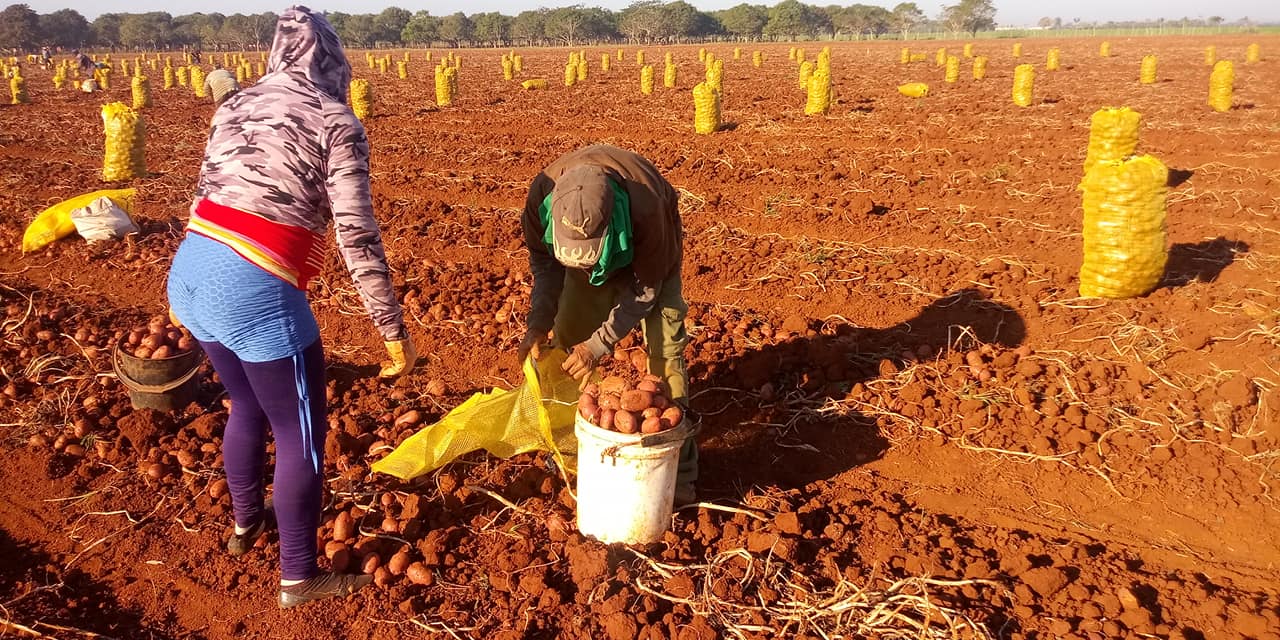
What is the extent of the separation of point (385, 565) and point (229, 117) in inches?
62.2

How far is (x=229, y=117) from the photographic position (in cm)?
213

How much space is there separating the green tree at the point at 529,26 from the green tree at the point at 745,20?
20922 mm

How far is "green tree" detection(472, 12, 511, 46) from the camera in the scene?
268 feet

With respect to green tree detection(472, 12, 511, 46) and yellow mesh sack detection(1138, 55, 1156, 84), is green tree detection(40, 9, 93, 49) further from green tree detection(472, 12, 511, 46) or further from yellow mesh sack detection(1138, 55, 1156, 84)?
yellow mesh sack detection(1138, 55, 1156, 84)

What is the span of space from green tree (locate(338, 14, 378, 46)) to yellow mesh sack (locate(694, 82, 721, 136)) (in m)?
74.6

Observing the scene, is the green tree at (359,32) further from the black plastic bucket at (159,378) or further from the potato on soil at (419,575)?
the potato on soil at (419,575)

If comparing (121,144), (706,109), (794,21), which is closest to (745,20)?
(794,21)

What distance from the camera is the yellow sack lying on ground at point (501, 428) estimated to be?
2.97 metres

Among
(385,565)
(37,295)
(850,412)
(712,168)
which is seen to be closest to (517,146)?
(712,168)

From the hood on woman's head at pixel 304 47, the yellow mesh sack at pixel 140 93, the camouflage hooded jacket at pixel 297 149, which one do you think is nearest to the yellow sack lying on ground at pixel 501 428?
the camouflage hooded jacket at pixel 297 149

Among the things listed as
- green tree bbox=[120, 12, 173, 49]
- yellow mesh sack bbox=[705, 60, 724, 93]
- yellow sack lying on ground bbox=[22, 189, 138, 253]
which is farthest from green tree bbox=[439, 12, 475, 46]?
yellow sack lying on ground bbox=[22, 189, 138, 253]

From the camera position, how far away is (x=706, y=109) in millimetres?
12414

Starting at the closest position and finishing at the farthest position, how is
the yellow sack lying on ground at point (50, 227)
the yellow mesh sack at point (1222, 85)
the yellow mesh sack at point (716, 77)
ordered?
1. the yellow sack lying on ground at point (50, 227)
2. the yellow mesh sack at point (1222, 85)
3. the yellow mesh sack at point (716, 77)

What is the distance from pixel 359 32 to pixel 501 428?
3532 inches
